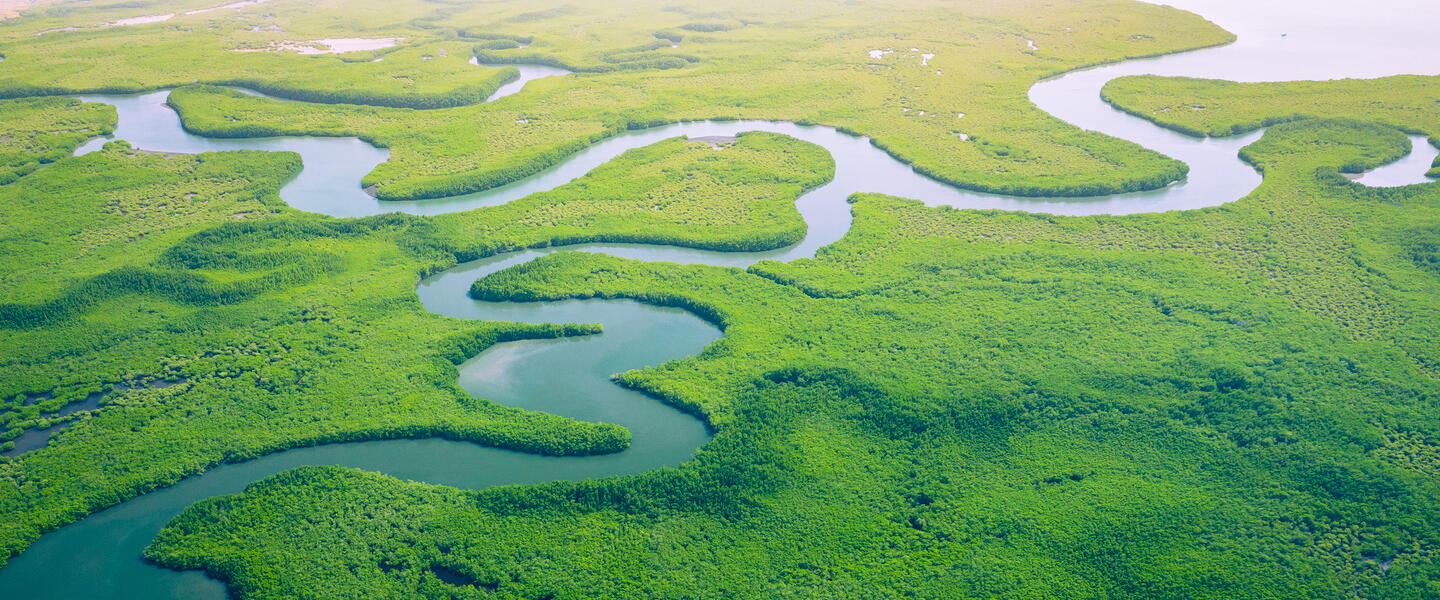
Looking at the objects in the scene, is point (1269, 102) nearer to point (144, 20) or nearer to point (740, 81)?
point (740, 81)

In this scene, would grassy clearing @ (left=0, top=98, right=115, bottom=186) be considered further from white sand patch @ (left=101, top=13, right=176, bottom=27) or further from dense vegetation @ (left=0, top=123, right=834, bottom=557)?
white sand patch @ (left=101, top=13, right=176, bottom=27)

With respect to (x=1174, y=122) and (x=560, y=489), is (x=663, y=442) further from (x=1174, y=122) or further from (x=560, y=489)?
(x=1174, y=122)

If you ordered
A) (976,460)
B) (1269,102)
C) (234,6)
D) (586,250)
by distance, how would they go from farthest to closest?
(234,6) < (1269,102) < (586,250) < (976,460)

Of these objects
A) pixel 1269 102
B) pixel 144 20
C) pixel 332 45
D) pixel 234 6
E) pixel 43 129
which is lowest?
pixel 43 129

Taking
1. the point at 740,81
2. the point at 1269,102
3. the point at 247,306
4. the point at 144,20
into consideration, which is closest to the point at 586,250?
the point at 247,306

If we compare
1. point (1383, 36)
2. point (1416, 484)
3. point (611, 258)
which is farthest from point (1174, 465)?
point (1383, 36)

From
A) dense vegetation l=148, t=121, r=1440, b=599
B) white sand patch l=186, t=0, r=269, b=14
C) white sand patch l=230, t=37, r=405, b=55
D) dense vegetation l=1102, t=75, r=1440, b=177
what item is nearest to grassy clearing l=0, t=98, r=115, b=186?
white sand patch l=230, t=37, r=405, b=55
